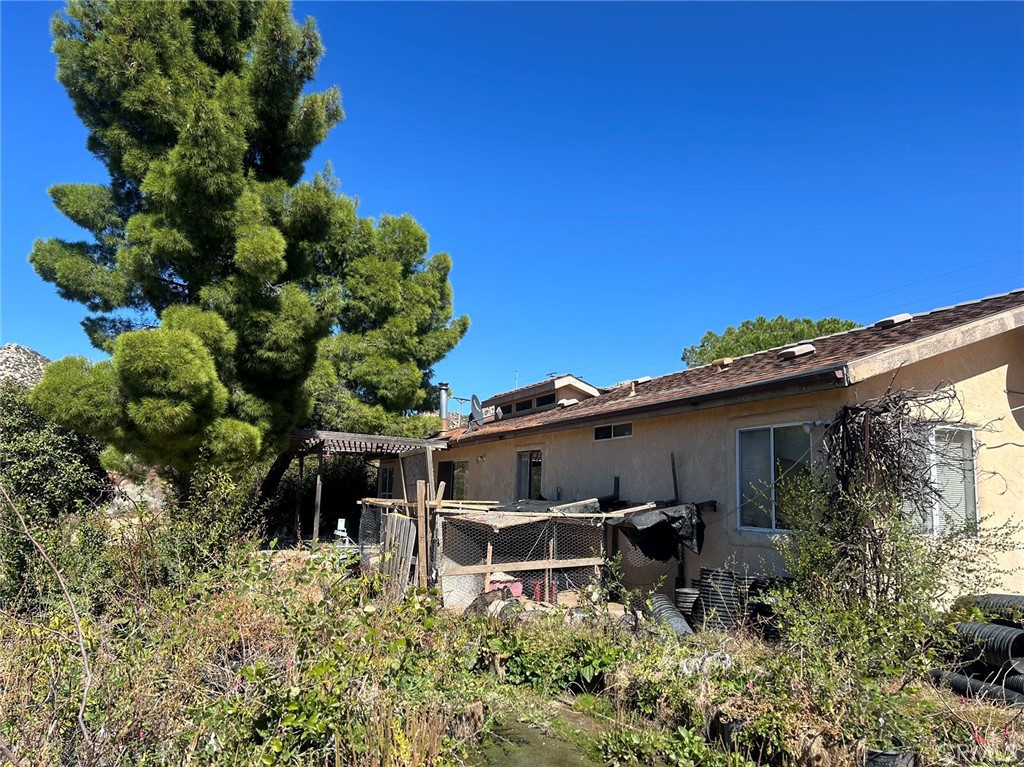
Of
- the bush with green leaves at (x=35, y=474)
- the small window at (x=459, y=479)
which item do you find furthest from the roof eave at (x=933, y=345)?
the small window at (x=459, y=479)

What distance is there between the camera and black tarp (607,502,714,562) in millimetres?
8453

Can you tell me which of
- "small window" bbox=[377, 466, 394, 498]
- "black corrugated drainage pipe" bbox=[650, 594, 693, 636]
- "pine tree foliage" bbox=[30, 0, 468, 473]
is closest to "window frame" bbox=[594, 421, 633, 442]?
"black corrugated drainage pipe" bbox=[650, 594, 693, 636]

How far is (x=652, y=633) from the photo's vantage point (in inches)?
237

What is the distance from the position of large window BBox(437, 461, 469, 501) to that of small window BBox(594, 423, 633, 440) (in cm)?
727

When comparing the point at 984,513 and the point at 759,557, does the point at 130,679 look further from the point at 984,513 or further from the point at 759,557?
the point at 984,513

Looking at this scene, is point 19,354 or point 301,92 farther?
point 19,354

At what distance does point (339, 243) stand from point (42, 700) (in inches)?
685

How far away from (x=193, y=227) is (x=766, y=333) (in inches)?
1344

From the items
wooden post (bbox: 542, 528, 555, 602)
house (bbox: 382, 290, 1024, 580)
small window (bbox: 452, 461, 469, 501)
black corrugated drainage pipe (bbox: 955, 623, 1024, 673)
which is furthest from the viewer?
small window (bbox: 452, 461, 469, 501)

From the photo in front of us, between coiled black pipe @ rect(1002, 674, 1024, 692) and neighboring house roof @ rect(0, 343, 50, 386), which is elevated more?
neighboring house roof @ rect(0, 343, 50, 386)

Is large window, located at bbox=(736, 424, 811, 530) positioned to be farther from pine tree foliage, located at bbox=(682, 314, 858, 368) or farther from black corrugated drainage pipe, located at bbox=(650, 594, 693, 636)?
pine tree foliage, located at bbox=(682, 314, 858, 368)

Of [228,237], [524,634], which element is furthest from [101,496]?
[524,634]

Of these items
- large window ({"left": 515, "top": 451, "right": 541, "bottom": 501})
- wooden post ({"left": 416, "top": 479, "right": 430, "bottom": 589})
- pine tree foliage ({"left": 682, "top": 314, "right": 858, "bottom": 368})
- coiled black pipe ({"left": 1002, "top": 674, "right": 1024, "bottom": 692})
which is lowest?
coiled black pipe ({"left": 1002, "top": 674, "right": 1024, "bottom": 692})

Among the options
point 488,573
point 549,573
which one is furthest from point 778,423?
point 488,573
